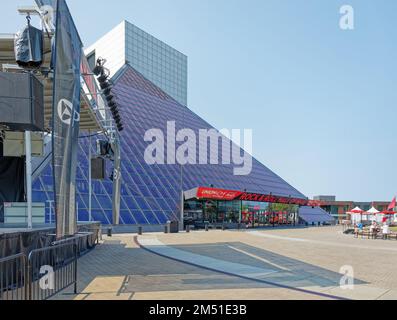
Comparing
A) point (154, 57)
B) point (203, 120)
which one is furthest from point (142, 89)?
point (154, 57)

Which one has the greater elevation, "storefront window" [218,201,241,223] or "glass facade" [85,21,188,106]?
"glass facade" [85,21,188,106]

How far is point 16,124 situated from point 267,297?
7.87 meters

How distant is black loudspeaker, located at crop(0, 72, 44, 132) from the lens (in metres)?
9.73

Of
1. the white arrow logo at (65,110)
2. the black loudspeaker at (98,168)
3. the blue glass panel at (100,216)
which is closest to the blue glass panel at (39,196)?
the blue glass panel at (100,216)

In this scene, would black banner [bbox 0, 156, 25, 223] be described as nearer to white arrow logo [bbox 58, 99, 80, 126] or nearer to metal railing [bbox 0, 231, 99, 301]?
white arrow logo [bbox 58, 99, 80, 126]

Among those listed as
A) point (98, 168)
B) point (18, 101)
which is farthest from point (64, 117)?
point (98, 168)

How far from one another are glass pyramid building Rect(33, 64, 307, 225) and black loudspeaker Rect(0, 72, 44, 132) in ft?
61.0

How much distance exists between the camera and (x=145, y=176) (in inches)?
1540

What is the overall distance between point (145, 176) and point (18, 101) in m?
29.5

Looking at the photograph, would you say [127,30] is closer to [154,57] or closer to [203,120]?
[154,57]

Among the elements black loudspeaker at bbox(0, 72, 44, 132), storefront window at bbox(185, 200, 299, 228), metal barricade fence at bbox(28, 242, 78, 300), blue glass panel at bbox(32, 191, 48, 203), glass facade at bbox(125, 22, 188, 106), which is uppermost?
glass facade at bbox(125, 22, 188, 106)

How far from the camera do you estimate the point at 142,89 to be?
62.1m

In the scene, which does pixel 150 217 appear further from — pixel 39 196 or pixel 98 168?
pixel 98 168

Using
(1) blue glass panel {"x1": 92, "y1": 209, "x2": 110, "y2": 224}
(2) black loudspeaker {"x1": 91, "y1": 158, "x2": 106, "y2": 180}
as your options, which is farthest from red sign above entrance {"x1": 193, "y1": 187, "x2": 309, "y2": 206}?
(2) black loudspeaker {"x1": 91, "y1": 158, "x2": 106, "y2": 180}
